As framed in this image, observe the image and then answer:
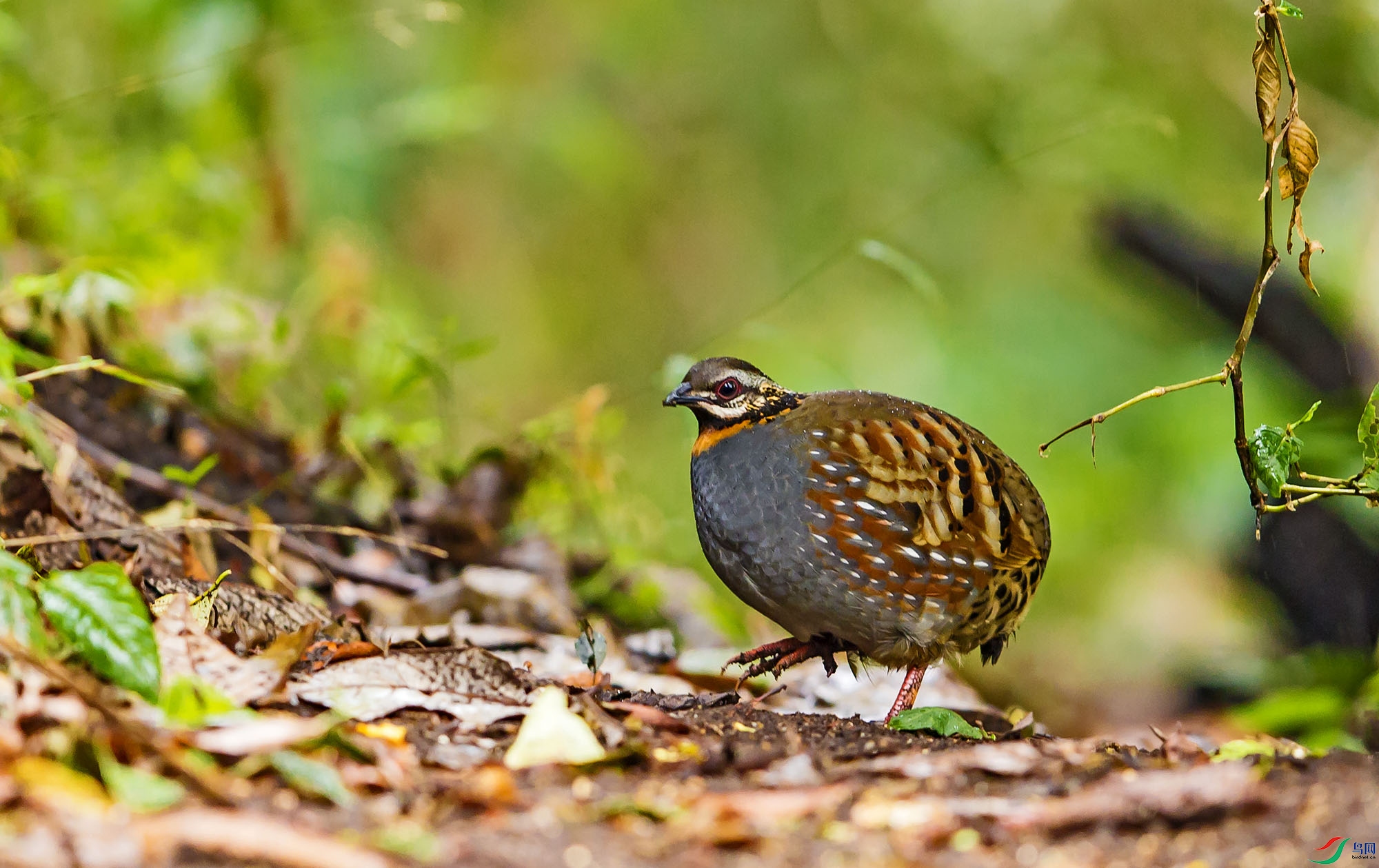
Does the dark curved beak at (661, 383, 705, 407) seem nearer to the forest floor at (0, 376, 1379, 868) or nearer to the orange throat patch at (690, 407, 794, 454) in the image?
the orange throat patch at (690, 407, 794, 454)

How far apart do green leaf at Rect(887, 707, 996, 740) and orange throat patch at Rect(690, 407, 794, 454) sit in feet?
3.86

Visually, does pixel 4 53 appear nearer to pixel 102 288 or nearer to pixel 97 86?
pixel 97 86

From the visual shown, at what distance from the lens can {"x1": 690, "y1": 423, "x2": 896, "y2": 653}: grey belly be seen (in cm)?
341

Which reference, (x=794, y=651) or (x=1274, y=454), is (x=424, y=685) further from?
(x=1274, y=454)

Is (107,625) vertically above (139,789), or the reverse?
(107,625)

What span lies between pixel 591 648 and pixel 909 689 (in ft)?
Result: 3.55

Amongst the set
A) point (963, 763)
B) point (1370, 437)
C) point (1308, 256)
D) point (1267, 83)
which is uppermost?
point (1267, 83)

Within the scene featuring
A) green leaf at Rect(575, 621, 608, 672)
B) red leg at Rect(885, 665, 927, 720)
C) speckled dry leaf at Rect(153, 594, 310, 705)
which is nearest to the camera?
speckled dry leaf at Rect(153, 594, 310, 705)

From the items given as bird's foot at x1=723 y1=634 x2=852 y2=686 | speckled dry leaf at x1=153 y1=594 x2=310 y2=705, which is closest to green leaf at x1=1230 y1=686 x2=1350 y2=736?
bird's foot at x1=723 y1=634 x2=852 y2=686

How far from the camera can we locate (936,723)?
283 cm

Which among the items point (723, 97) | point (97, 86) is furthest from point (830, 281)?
point (97, 86)

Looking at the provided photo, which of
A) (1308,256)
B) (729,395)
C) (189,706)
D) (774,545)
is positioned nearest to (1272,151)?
(1308,256)

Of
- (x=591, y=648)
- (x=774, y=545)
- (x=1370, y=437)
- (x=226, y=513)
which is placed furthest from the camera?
(x=226, y=513)

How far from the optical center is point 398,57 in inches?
365
